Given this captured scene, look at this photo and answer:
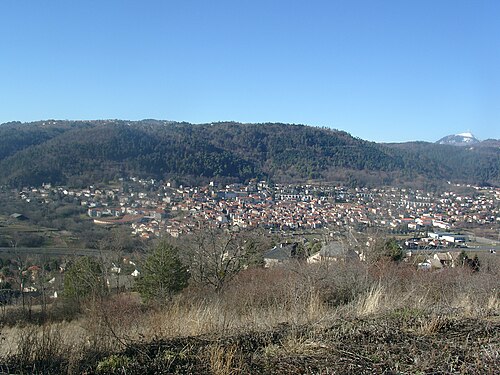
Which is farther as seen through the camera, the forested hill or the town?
the forested hill

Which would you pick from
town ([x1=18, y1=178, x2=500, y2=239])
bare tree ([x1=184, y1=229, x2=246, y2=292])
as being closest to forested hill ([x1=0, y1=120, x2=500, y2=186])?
town ([x1=18, y1=178, x2=500, y2=239])

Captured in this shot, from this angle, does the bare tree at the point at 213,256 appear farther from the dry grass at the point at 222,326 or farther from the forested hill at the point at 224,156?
the forested hill at the point at 224,156

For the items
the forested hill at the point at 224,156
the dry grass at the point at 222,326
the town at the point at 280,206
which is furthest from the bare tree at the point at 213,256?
the forested hill at the point at 224,156

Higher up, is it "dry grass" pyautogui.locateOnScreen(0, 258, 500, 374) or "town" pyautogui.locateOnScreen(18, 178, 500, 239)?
"dry grass" pyautogui.locateOnScreen(0, 258, 500, 374)

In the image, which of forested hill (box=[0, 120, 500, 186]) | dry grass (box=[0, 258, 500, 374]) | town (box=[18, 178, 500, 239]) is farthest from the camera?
forested hill (box=[0, 120, 500, 186])

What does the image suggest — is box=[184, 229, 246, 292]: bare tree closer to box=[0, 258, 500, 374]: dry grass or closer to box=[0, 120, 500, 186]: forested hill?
box=[0, 258, 500, 374]: dry grass

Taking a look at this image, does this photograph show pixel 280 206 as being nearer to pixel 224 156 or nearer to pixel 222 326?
pixel 224 156

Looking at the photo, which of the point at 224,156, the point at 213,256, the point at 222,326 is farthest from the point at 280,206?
the point at 222,326

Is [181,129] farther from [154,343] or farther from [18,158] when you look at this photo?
[154,343]

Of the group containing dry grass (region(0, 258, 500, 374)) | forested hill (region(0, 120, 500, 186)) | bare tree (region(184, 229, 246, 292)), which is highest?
→ forested hill (region(0, 120, 500, 186))
